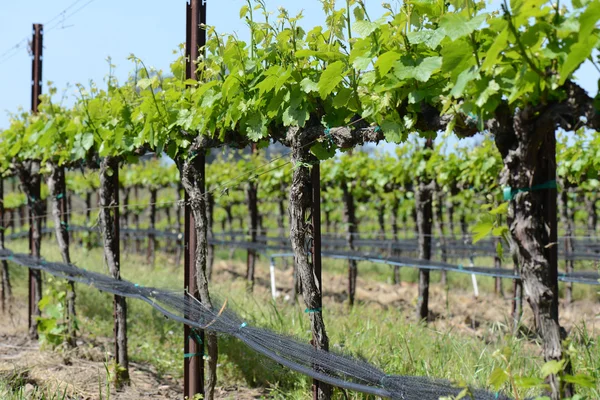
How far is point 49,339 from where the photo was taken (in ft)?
19.3

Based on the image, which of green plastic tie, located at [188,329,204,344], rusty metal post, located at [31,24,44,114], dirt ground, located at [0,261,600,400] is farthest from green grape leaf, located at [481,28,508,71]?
rusty metal post, located at [31,24,44,114]

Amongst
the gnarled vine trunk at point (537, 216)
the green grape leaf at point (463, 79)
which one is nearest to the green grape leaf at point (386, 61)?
the green grape leaf at point (463, 79)

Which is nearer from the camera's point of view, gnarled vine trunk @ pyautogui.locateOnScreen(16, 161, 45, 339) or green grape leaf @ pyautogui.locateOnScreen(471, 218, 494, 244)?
green grape leaf @ pyautogui.locateOnScreen(471, 218, 494, 244)

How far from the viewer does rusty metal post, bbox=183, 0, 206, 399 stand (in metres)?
4.30

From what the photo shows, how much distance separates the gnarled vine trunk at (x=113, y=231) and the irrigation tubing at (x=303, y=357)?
0.29 metres

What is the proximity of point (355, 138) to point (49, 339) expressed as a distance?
409 cm

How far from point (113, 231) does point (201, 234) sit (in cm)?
158

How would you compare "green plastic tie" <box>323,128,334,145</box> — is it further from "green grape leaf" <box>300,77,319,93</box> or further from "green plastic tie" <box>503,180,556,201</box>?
"green plastic tie" <box>503,180,556,201</box>

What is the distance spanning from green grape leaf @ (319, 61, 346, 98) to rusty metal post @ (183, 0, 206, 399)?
5.34ft

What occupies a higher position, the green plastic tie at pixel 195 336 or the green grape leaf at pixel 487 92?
the green grape leaf at pixel 487 92

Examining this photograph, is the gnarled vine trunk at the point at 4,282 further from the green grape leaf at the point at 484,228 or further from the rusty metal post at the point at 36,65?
the green grape leaf at the point at 484,228

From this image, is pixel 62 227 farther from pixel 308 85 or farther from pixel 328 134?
pixel 308 85

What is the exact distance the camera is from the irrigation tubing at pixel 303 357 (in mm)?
2568

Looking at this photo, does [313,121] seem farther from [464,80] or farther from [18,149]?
[18,149]
